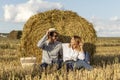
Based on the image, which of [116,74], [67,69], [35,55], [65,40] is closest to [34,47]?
[35,55]

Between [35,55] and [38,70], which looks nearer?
[38,70]

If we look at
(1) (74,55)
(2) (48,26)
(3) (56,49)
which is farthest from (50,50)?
(2) (48,26)

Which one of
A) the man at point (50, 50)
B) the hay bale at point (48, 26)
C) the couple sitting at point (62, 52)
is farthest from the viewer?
the hay bale at point (48, 26)

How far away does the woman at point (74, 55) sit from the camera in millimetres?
9453

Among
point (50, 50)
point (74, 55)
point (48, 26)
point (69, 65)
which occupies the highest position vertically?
point (48, 26)

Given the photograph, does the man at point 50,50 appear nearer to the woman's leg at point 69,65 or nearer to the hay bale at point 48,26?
the woman's leg at point 69,65

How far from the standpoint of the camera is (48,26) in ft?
42.3

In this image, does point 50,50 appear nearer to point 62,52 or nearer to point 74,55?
point 62,52

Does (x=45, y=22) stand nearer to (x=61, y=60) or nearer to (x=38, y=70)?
(x=61, y=60)

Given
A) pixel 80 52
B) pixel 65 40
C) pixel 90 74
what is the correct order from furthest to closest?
1. pixel 65 40
2. pixel 80 52
3. pixel 90 74

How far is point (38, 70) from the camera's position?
9016 mm

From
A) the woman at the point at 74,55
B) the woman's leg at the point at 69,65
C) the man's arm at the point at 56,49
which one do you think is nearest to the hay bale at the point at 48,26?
the man's arm at the point at 56,49

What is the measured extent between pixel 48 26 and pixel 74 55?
3.18 meters

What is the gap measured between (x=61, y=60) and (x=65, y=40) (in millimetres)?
2282
